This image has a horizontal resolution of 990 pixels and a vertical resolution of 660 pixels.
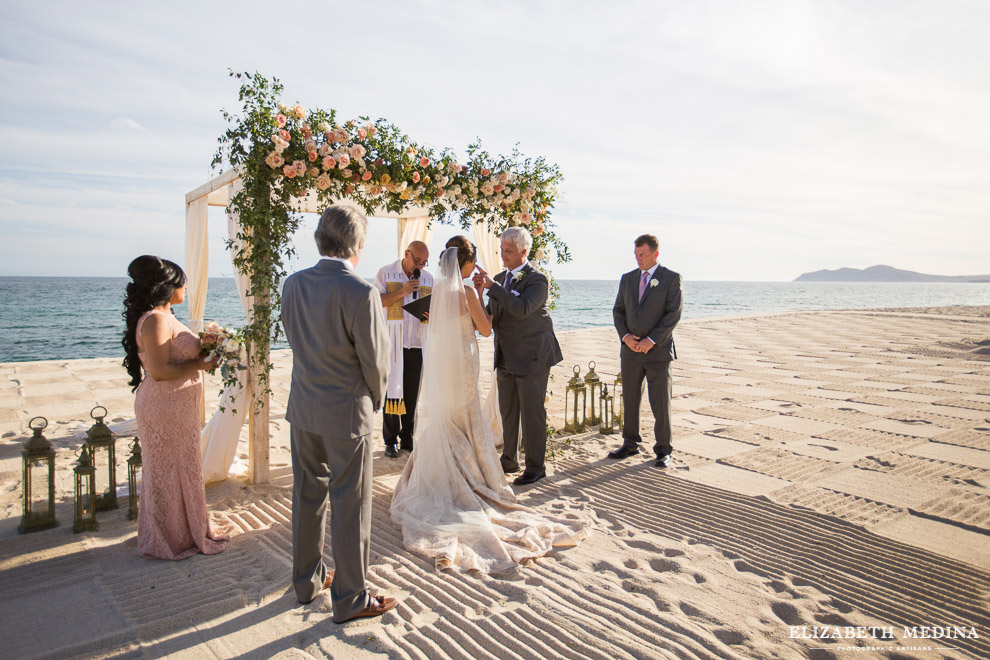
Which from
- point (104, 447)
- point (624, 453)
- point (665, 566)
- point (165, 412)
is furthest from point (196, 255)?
point (665, 566)

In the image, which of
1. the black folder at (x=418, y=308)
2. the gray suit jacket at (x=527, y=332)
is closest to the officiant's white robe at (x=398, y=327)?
the black folder at (x=418, y=308)

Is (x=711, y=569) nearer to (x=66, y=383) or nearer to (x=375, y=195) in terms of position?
(x=375, y=195)

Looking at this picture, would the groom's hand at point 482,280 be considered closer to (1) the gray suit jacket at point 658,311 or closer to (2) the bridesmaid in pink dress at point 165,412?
(1) the gray suit jacket at point 658,311

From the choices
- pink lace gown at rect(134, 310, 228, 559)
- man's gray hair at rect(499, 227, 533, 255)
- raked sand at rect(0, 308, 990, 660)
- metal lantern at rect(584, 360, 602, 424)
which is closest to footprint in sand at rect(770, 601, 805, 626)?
raked sand at rect(0, 308, 990, 660)

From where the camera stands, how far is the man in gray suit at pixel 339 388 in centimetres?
288

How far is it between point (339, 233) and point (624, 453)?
4195 millimetres

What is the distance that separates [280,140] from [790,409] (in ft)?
24.8

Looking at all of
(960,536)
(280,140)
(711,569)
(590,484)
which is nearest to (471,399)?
(590,484)

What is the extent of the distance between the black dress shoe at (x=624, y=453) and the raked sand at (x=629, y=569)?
0.37ft

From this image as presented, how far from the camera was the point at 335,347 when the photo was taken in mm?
2893

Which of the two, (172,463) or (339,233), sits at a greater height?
(339,233)

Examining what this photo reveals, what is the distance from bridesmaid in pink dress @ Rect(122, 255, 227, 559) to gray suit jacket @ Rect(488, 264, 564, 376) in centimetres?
244

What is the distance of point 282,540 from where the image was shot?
13.4 feet

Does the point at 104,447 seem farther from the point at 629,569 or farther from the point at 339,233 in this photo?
the point at 629,569
